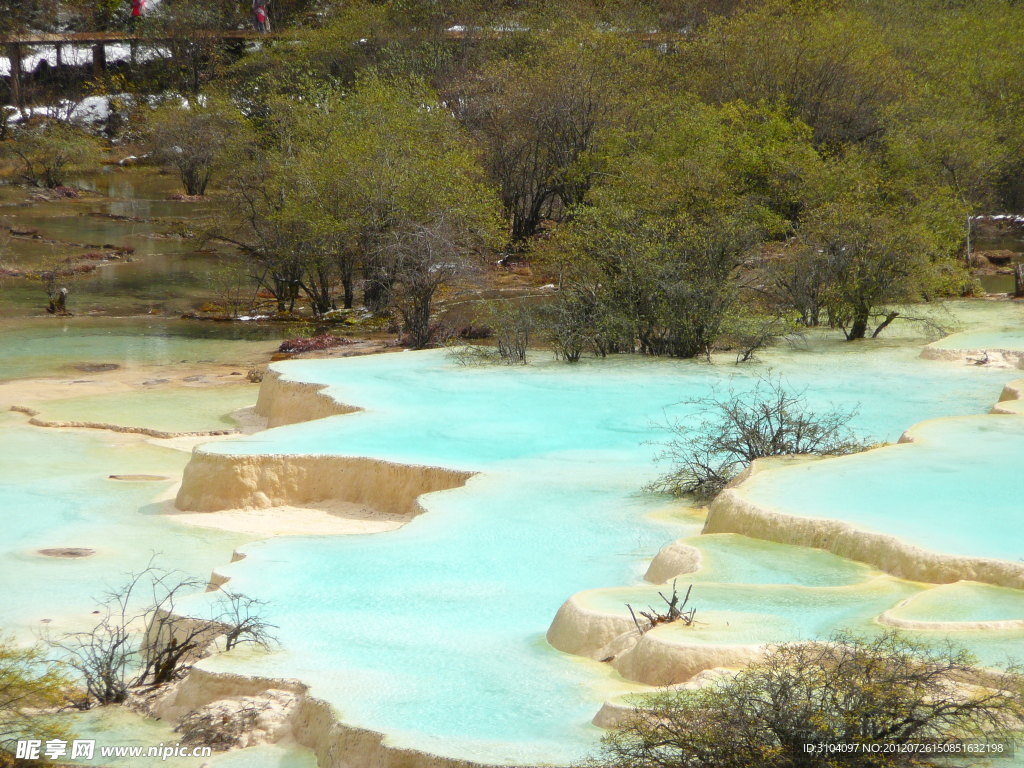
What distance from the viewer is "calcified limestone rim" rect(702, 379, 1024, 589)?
809cm

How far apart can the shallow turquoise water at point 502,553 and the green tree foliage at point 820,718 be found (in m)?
0.68

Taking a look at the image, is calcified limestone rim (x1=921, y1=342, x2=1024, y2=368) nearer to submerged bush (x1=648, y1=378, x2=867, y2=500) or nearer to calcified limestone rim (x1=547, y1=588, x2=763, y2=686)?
submerged bush (x1=648, y1=378, x2=867, y2=500)

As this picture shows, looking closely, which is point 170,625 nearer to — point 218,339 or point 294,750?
point 294,750

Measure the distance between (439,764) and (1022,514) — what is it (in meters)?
5.50

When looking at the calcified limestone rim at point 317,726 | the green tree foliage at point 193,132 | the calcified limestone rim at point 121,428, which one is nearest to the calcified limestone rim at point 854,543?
the calcified limestone rim at point 317,726

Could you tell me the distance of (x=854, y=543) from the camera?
897 centimetres

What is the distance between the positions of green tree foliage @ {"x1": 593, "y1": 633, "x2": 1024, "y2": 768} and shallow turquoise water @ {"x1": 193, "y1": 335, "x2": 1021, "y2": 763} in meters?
0.68

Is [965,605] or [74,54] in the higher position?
[74,54]

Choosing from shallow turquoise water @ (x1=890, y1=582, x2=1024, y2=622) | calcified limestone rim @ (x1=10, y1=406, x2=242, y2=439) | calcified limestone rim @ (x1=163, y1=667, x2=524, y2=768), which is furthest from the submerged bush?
calcified limestone rim @ (x1=10, y1=406, x2=242, y2=439)

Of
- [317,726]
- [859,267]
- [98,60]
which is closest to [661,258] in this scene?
[859,267]

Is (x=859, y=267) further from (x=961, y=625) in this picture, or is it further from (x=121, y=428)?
(x=961, y=625)

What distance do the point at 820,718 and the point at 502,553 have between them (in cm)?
513

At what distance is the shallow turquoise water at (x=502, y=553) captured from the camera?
6.89 metres

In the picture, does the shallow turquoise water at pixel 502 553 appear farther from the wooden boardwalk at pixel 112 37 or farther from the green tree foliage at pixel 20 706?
the wooden boardwalk at pixel 112 37
